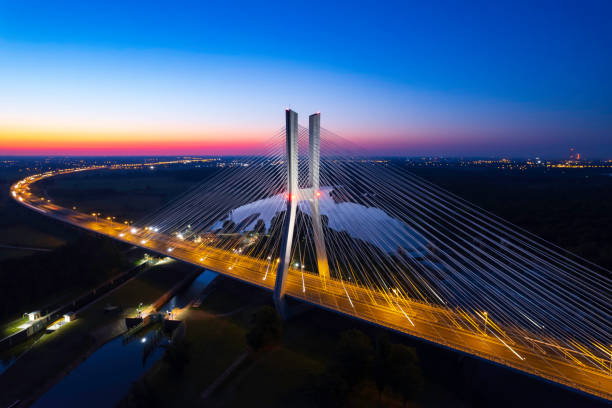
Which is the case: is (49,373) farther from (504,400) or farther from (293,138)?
(504,400)

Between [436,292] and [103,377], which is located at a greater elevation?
[436,292]

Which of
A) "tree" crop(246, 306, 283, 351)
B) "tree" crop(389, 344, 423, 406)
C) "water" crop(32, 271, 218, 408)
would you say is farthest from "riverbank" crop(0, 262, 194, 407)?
"tree" crop(389, 344, 423, 406)

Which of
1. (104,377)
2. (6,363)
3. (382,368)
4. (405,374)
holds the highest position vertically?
(405,374)

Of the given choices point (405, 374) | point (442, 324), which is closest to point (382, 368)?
point (405, 374)

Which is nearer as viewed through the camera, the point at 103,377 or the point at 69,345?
the point at 103,377

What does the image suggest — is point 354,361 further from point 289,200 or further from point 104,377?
point 104,377

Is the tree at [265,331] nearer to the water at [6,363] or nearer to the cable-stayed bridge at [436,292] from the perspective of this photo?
the cable-stayed bridge at [436,292]

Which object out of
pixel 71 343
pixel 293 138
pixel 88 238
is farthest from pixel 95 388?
pixel 88 238

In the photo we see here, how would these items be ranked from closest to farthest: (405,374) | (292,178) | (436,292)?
(405,374) < (292,178) < (436,292)
